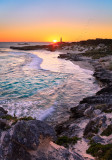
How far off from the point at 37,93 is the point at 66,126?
684 centimetres

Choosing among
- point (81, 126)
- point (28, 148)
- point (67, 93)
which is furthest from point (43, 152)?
point (67, 93)

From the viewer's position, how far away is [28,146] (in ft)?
14.4

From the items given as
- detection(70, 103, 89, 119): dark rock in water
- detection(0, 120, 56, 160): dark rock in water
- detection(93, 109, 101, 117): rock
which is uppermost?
detection(0, 120, 56, 160): dark rock in water

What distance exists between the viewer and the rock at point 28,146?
427 cm

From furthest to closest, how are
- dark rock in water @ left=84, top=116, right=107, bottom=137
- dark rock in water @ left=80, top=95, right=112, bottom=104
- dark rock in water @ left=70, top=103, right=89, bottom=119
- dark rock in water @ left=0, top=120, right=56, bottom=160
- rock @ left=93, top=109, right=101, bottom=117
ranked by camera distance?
dark rock in water @ left=80, top=95, right=112, bottom=104, dark rock in water @ left=70, top=103, right=89, bottom=119, rock @ left=93, top=109, right=101, bottom=117, dark rock in water @ left=84, top=116, right=107, bottom=137, dark rock in water @ left=0, top=120, right=56, bottom=160

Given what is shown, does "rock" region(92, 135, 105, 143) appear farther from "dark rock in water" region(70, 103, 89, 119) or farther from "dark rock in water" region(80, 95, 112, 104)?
"dark rock in water" region(80, 95, 112, 104)

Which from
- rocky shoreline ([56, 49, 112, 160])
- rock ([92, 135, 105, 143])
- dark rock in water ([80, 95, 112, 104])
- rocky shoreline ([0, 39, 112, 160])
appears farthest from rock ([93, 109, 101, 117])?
rock ([92, 135, 105, 143])

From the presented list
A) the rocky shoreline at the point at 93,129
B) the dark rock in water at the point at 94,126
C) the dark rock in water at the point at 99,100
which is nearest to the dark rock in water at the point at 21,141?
the rocky shoreline at the point at 93,129

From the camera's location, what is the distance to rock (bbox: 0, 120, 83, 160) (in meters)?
4.27

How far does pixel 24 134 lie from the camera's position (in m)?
4.54

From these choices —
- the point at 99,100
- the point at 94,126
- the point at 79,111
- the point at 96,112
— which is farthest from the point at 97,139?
the point at 99,100

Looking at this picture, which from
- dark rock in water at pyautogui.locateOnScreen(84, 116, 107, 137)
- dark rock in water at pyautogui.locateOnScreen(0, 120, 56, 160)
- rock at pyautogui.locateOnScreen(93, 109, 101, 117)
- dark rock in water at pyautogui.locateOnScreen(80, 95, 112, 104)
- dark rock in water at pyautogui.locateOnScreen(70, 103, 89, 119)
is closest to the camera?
dark rock in water at pyautogui.locateOnScreen(0, 120, 56, 160)

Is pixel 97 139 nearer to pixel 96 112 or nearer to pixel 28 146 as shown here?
pixel 96 112

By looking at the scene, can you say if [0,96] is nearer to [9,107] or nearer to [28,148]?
[9,107]
